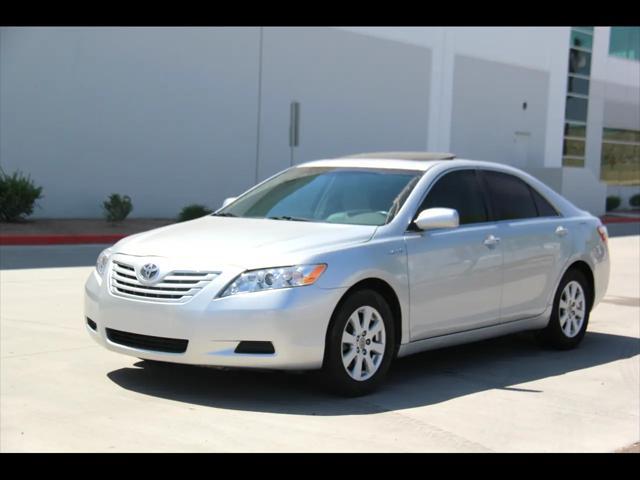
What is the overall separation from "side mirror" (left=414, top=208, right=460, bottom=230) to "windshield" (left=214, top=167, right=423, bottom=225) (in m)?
0.22

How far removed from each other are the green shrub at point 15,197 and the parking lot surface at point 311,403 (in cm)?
970

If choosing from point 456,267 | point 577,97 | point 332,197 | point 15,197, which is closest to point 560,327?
point 456,267

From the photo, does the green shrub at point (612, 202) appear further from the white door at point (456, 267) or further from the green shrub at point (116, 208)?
the white door at point (456, 267)

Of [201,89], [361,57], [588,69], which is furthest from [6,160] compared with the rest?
[588,69]

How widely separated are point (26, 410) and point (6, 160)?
14.0m

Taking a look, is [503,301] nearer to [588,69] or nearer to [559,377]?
[559,377]

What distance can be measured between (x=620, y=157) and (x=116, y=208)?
27.0 m

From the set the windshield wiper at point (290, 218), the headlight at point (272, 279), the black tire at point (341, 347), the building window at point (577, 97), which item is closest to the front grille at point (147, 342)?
the headlight at point (272, 279)

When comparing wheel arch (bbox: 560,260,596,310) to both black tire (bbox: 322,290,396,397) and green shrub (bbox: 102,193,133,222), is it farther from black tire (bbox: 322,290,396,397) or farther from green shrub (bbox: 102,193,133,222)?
green shrub (bbox: 102,193,133,222)

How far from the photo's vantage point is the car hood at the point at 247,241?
6.05 metres

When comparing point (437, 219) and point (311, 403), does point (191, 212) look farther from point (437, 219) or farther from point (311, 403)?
point (311, 403)

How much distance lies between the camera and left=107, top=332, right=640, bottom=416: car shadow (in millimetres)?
6078

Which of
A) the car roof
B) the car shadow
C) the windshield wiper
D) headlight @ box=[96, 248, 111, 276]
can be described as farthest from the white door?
headlight @ box=[96, 248, 111, 276]

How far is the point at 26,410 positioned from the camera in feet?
18.7
